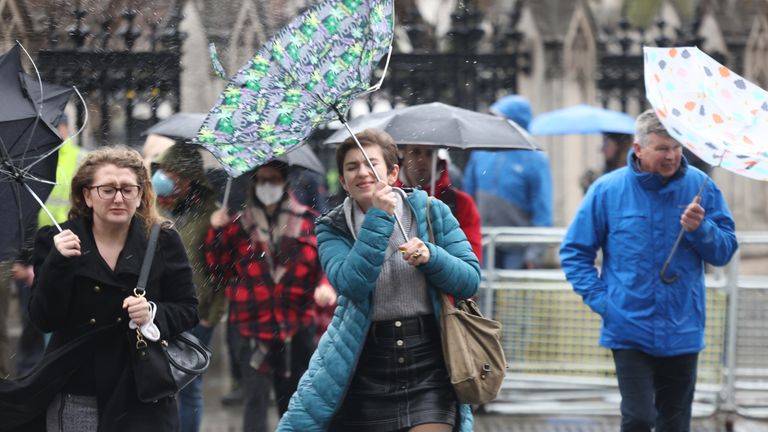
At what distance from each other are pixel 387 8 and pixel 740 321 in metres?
5.32

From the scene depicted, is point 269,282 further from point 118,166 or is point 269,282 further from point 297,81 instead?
point 297,81

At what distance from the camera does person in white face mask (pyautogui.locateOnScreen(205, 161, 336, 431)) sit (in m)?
7.41

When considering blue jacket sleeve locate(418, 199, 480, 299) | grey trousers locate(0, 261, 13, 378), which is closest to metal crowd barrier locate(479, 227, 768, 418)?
grey trousers locate(0, 261, 13, 378)

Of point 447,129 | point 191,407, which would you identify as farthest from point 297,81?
point 191,407

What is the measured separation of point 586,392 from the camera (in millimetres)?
9930

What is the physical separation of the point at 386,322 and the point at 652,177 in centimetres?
190

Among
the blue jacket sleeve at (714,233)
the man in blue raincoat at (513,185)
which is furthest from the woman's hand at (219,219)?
the man in blue raincoat at (513,185)

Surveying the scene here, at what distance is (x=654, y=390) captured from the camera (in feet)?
21.7

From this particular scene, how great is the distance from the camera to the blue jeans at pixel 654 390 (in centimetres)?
633

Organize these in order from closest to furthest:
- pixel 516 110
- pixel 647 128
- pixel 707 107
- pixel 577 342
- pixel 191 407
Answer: pixel 707 107
pixel 647 128
pixel 191 407
pixel 577 342
pixel 516 110

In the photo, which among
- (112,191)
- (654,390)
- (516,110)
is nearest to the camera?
(112,191)

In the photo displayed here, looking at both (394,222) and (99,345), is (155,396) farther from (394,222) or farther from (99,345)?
(394,222)

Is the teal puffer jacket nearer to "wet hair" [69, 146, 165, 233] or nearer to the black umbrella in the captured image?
"wet hair" [69, 146, 165, 233]

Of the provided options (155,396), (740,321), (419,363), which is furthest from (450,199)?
(740,321)
